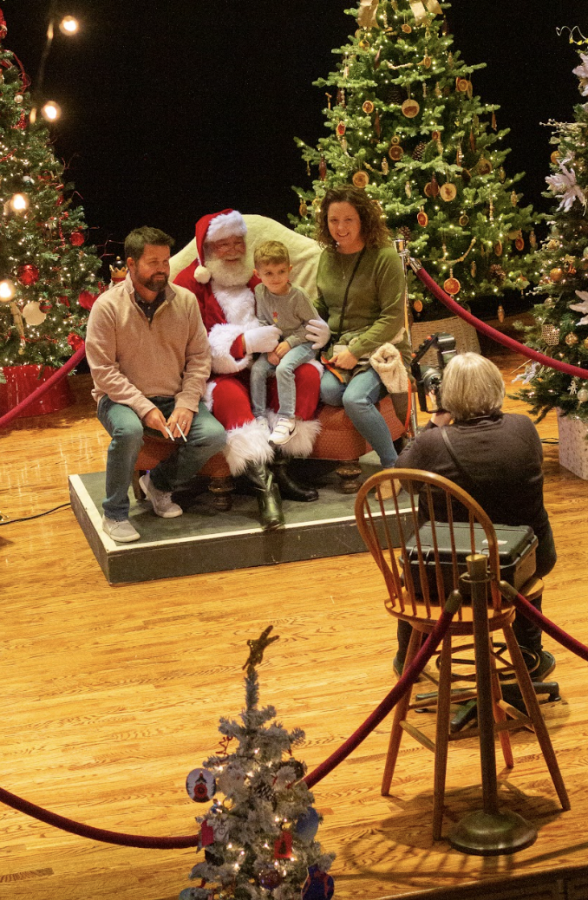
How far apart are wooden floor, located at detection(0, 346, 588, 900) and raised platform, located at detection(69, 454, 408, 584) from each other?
78mm

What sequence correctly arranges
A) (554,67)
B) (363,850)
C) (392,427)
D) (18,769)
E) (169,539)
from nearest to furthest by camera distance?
(363,850), (18,769), (169,539), (392,427), (554,67)

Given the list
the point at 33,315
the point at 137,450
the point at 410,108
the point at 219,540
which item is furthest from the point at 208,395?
the point at 410,108

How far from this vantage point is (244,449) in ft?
17.9

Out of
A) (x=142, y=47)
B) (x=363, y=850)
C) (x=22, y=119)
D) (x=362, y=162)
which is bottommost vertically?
(x=363, y=850)

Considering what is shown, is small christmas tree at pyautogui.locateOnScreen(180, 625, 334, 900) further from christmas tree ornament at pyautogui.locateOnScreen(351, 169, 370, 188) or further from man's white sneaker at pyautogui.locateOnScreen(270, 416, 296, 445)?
christmas tree ornament at pyautogui.locateOnScreen(351, 169, 370, 188)

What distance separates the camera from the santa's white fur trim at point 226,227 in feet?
18.7

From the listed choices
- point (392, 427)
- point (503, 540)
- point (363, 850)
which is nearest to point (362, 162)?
point (392, 427)

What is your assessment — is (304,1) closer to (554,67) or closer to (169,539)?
(554,67)

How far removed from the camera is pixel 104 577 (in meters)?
5.38

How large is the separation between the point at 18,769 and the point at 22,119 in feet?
17.4

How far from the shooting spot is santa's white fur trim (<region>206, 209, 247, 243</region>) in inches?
224

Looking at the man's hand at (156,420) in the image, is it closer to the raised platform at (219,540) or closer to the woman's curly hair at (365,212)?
the raised platform at (219,540)

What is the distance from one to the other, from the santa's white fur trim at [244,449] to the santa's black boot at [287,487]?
0.16 meters

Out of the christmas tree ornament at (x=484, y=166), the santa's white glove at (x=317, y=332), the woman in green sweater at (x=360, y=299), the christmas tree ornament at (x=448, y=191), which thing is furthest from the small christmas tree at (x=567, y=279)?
the christmas tree ornament at (x=484, y=166)
